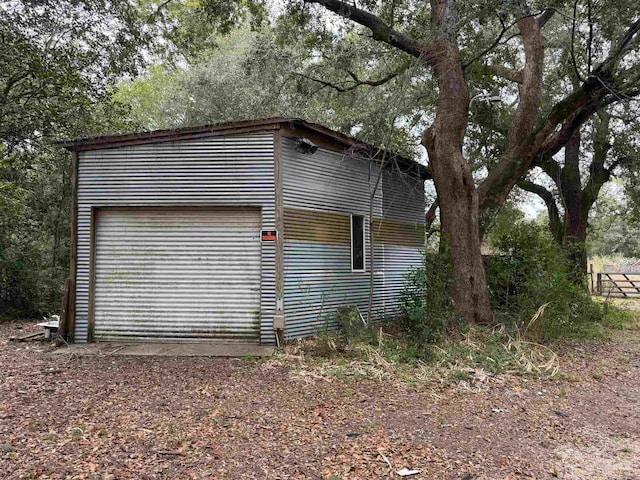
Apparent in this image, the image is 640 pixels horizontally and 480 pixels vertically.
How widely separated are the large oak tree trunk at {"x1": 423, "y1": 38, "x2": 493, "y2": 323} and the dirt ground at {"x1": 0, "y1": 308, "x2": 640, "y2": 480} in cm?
216

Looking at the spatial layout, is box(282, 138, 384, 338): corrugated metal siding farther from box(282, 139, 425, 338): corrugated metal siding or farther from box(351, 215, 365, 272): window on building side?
box(351, 215, 365, 272): window on building side

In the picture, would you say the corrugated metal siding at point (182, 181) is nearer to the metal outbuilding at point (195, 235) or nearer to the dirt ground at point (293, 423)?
the metal outbuilding at point (195, 235)

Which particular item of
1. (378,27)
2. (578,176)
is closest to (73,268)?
(378,27)

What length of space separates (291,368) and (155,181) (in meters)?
3.89

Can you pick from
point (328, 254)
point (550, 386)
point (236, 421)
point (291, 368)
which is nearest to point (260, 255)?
point (328, 254)

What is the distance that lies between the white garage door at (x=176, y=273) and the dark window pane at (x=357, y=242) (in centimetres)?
233

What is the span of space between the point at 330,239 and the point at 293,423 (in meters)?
4.52

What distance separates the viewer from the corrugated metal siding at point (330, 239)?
771 centimetres

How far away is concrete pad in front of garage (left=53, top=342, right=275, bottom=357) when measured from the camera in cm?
684

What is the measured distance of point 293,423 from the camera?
14.5 feet

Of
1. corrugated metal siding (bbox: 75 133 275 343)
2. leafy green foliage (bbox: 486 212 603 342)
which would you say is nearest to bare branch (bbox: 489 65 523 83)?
leafy green foliage (bbox: 486 212 603 342)

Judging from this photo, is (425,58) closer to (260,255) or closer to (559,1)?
(559,1)

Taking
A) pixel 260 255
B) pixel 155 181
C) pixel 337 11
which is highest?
pixel 337 11

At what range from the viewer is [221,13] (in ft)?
33.9
